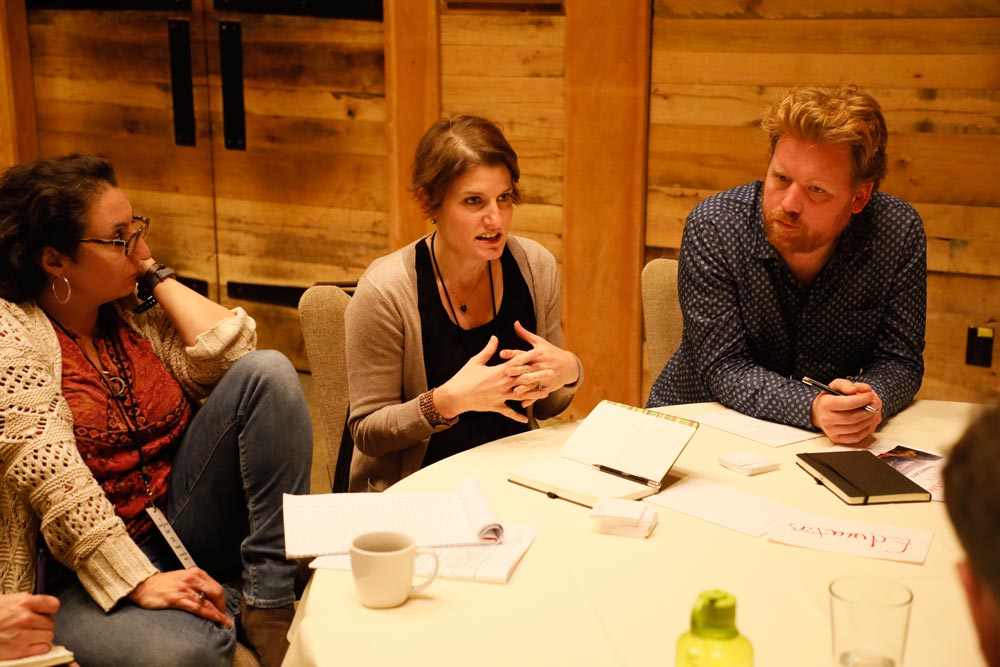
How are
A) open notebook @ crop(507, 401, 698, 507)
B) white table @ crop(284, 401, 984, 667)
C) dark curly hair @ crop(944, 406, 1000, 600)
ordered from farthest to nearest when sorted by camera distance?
1. open notebook @ crop(507, 401, 698, 507)
2. white table @ crop(284, 401, 984, 667)
3. dark curly hair @ crop(944, 406, 1000, 600)

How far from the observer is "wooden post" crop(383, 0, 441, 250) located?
396 centimetres

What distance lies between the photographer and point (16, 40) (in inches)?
189

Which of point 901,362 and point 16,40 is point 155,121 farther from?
point 901,362

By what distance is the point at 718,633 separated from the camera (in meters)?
1.01

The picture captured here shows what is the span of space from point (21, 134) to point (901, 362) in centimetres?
427

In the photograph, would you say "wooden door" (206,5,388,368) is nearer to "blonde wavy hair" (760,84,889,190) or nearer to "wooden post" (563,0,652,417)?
"wooden post" (563,0,652,417)

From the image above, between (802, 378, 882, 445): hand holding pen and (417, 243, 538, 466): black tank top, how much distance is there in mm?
659

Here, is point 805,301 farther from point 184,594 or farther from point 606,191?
point 606,191

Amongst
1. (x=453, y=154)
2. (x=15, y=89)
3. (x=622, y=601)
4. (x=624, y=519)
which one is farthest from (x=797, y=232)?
(x=15, y=89)

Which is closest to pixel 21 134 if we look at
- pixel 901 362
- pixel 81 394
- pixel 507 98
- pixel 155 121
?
pixel 155 121

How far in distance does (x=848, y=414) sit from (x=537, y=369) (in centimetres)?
60

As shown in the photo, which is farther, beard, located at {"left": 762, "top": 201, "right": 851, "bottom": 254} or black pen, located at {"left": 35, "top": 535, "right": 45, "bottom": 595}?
beard, located at {"left": 762, "top": 201, "right": 851, "bottom": 254}

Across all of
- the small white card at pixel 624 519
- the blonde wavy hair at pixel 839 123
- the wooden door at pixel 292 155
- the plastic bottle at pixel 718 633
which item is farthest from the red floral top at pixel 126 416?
the wooden door at pixel 292 155

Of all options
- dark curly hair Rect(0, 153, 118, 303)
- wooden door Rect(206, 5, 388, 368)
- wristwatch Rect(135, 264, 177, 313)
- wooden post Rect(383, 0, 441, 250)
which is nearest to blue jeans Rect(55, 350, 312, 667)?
wristwatch Rect(135, 264, 177, 313)
